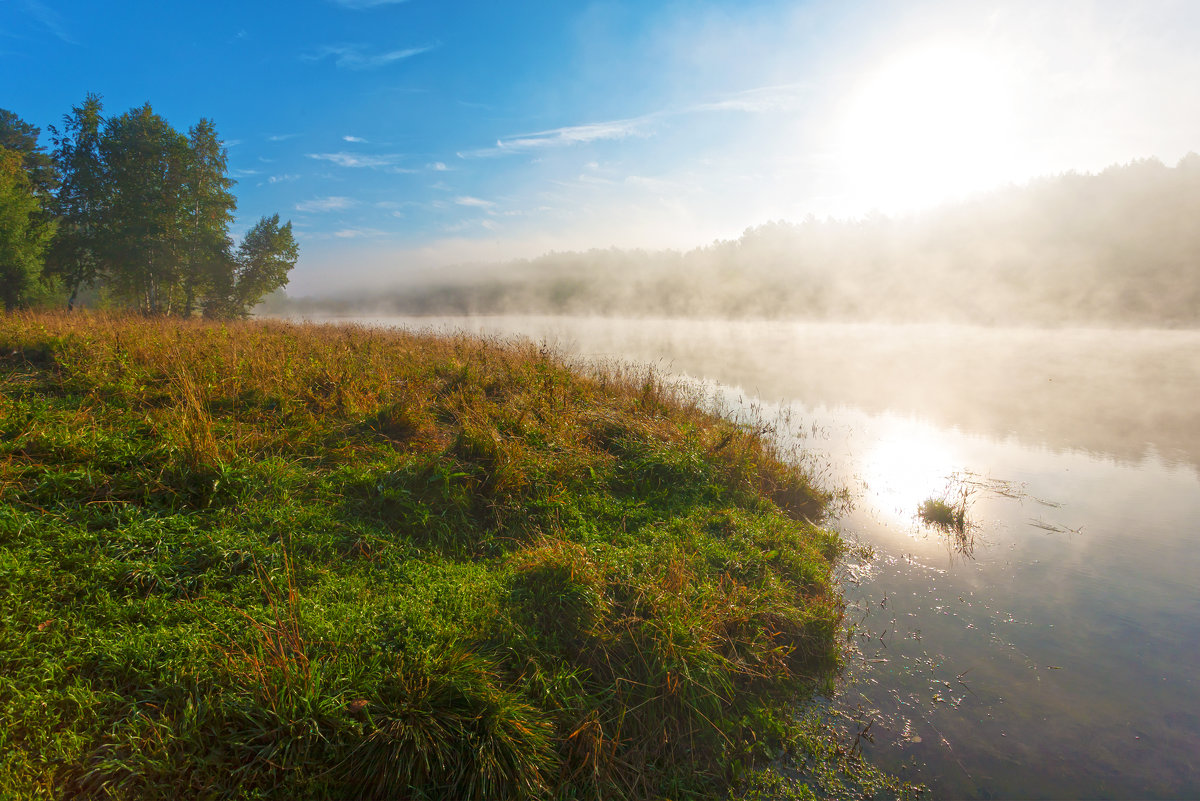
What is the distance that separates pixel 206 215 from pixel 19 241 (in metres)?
7.01

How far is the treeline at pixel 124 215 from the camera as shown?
2184 centimetres

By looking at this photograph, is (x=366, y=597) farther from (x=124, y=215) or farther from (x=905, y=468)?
(x=124, y=215)

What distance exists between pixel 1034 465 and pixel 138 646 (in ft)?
45.4

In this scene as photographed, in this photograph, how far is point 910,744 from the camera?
368 centimetres

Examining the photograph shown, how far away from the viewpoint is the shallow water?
144 inches

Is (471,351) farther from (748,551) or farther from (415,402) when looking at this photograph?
(748,551)

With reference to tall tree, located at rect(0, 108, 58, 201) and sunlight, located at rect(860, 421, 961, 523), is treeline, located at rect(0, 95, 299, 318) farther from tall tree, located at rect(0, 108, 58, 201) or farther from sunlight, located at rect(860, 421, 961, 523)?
sunlight, located at rect(860, 421, 961, 523)

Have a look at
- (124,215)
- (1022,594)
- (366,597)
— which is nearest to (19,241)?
(124,215)

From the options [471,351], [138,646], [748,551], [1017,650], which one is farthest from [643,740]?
[471,351]

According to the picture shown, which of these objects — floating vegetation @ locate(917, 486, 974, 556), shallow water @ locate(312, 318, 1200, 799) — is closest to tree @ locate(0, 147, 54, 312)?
shallow water @ locate(312, 318, 1200, 799)

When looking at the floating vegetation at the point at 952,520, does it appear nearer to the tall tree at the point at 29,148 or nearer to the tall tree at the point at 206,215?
the tall tree at the point at 206,215

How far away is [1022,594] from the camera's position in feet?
18.4

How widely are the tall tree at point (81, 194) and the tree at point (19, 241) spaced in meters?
0.92

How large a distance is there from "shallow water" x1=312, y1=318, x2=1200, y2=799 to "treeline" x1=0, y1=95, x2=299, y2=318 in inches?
1074
